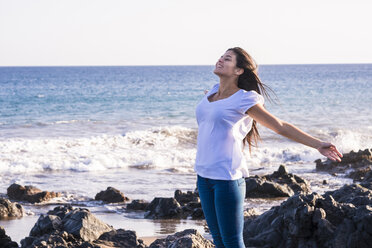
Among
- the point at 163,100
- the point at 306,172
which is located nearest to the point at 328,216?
the point at 306,172

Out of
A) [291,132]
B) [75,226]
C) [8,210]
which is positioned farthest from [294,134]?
[8,210]

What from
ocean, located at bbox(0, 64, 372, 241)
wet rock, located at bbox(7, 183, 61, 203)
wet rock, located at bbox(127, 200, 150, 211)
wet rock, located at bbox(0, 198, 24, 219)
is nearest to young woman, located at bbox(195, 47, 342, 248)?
ocean, located at bbox(0, 64, 372, 241)

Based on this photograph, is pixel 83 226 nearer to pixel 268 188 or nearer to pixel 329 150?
pixel 329 150

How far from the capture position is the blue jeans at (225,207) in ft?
12.4

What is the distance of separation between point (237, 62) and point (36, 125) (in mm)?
26082

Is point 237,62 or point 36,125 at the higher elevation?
point 237,62

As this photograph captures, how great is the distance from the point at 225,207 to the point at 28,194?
840cm

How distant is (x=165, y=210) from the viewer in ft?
32.4

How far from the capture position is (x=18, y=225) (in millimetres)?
9180

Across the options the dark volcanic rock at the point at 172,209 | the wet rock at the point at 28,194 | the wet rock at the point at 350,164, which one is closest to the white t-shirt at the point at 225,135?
the dark volcanic rock at the point at 172,209

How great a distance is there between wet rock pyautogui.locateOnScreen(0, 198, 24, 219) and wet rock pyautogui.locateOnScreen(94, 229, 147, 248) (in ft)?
10.8

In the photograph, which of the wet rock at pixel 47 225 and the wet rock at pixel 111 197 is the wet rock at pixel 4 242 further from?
the wet rock at pixel 111 197

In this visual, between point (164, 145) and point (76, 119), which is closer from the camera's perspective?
point (164, 145)

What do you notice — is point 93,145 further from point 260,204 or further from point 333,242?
point 333,242
